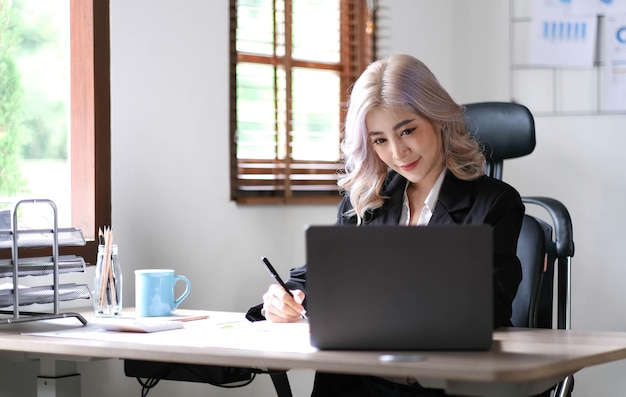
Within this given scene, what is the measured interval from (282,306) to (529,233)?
67cm

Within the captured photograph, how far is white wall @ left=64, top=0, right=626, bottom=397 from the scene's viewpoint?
8.93 ft

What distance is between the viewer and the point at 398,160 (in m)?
2.18

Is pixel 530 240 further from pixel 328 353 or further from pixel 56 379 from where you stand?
pixel 56 379

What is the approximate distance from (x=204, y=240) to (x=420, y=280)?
4.89 ft

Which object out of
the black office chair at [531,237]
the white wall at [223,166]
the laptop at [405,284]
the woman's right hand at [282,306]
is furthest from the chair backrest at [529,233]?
the white wall at [223,166]

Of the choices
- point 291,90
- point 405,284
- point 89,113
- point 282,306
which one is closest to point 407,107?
point 282,306

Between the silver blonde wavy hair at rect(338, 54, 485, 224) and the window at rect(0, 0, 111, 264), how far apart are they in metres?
0.75

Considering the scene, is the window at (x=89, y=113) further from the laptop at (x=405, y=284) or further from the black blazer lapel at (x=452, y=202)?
the laptop at (x=405, y=284)

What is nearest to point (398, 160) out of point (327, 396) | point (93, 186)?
point (327, 396)

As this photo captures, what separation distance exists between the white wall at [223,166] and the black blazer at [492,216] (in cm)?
72

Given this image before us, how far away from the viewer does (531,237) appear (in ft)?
7.55

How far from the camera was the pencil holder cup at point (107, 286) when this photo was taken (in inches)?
89.4

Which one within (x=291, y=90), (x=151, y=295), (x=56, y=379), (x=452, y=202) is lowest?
(x=56, y=379)

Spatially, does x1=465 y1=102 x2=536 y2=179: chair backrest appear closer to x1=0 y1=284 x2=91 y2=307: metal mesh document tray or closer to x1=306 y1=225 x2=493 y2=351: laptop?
x1=306 y1=225 x2=493 y2=351: laptop
